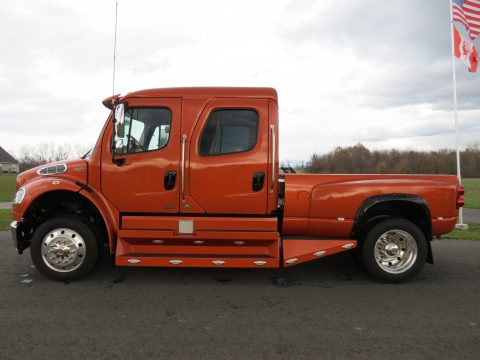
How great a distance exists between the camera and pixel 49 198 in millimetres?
4645

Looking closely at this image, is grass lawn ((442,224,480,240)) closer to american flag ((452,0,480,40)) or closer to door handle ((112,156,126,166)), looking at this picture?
american flag ((452,0,480,40))

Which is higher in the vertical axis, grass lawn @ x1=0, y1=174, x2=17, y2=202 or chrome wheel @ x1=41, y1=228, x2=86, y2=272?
grass lawn @ x1=0, y1=174, x2=17, y2=202

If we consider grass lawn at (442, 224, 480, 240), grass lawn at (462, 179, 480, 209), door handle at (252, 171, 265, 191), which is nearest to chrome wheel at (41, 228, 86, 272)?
door handle at (252, 171, 265, 191)

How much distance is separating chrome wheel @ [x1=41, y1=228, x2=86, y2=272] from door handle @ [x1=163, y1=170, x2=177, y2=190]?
1.32m

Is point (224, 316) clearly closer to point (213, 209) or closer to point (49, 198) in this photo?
point (213, 209)

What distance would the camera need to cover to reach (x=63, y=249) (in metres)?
4.45

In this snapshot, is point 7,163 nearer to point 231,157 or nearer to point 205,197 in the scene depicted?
point 205,197

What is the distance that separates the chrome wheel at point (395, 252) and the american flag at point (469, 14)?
7.33m

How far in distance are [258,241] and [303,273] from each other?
110 centimetres

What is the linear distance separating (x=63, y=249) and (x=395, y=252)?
14.3ft

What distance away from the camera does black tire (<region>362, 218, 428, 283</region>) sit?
14.8 feet

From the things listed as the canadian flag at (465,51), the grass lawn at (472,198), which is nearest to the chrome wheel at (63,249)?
the canadian flag at (465,51)

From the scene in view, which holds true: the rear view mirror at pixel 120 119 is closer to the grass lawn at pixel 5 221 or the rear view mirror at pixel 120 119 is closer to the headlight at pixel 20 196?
the headlight at pixel 20 196

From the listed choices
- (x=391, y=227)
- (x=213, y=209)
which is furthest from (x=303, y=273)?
(x=213, y=209)
